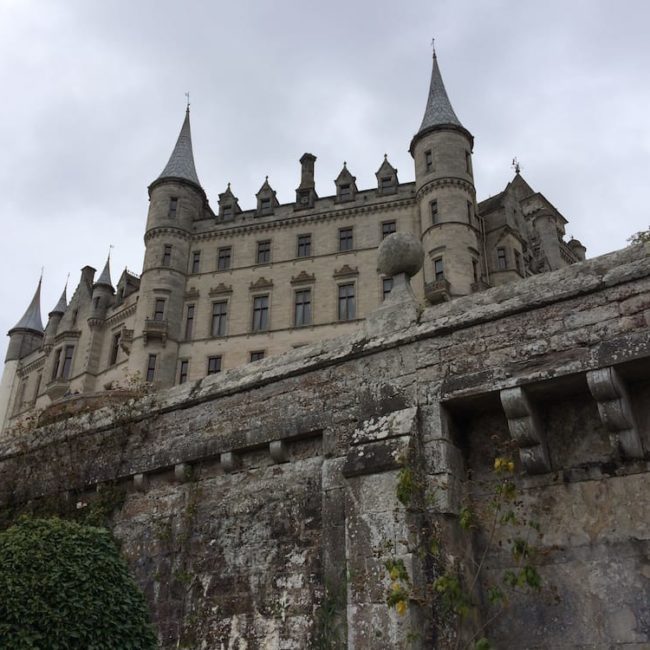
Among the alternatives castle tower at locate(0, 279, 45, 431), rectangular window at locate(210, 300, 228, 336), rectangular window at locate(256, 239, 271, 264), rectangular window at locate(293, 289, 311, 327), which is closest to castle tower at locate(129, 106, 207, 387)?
rectangular window at locate(210, 300, 228, 336)

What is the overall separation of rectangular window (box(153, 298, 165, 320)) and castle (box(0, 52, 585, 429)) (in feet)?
0.25

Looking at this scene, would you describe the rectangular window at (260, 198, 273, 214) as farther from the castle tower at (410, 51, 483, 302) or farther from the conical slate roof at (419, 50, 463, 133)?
the conical slate roof at (419, 50, 463, 133)

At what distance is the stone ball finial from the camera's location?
738 cm

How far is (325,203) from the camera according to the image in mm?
43344

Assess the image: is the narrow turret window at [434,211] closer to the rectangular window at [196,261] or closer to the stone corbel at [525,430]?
the rectangular window at [196,261]

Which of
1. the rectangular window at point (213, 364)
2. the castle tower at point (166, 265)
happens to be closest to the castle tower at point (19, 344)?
the castle tower at point (166, 265)

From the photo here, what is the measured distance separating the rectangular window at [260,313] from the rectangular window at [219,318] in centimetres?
188

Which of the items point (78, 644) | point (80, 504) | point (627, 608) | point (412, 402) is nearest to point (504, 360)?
point (412, 402)

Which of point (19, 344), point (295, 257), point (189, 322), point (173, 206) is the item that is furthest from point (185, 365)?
point (19, 344)

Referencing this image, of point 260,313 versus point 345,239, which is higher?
point 345,239

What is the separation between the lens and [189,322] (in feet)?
137

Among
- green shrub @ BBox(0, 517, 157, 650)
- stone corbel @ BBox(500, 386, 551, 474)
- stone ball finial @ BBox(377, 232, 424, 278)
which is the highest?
stone ball finial @ BBox(377, 232, 424, 278)

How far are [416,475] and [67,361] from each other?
157ft

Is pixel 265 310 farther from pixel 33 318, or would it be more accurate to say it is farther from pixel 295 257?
pixel 33 318
